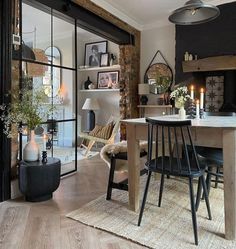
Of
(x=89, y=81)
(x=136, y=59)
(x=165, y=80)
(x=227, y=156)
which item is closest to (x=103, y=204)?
(x=227, y=156)

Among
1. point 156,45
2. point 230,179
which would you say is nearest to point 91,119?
point 156,45

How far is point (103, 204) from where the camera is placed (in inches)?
102

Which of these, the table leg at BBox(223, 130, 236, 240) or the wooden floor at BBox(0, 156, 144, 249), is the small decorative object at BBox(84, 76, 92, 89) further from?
the table leg at BBox(223, 130, 236, 240)

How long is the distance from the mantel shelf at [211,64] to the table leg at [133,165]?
9.16 feet

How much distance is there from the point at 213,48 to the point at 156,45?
1.33m

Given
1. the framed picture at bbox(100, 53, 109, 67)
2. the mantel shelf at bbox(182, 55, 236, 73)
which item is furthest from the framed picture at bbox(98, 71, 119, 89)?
the mantel shelf at bbox(182, 55, 236, 73)

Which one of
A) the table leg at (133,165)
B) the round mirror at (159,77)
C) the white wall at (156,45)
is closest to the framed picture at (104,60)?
the white wall at (156,45)

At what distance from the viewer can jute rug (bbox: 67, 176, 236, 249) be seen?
1914 mm

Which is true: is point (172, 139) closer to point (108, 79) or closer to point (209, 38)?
point (209, 38)

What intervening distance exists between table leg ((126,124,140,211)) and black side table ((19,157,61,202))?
34.6 inches

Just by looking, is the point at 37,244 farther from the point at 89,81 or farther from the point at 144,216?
the point at 89,81

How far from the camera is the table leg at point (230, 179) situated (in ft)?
6.14

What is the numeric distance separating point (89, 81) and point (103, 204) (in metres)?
4.18

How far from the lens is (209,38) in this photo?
4.68m
